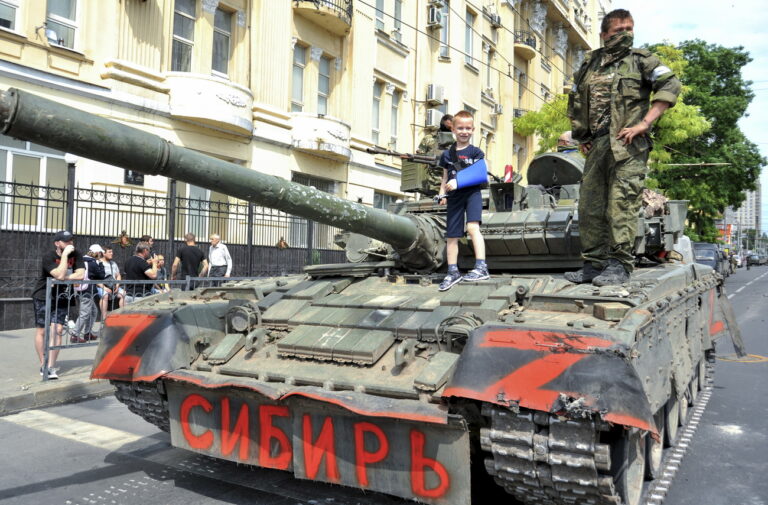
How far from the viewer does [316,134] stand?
1691 cm

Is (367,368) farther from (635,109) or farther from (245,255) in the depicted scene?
(245,255)

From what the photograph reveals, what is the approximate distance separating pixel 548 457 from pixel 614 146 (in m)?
2.43

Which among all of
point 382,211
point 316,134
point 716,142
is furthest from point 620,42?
point 716,142

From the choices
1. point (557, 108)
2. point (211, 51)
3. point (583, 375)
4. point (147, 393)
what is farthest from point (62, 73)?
point (557, 108)

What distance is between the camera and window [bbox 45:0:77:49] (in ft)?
39.5

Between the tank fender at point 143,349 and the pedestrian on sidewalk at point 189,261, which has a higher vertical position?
the pedestrian on sidewalk at point 189,261

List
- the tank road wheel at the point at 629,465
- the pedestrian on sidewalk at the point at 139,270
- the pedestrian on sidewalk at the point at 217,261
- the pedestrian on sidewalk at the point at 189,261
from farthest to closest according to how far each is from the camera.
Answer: the pedestrian on sidewalk at the point at 217,261, the pedestrian on sidewalk at the point at 189,261, the pedestrian on sidewalk at the point at 139,270, the tank road wheel at the point at 629,465

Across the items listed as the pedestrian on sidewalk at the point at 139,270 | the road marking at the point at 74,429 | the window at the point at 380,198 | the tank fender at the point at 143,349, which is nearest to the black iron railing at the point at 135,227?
the pedestrian on sidewalk at the point at 139,270

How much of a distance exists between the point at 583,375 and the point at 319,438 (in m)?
1.53

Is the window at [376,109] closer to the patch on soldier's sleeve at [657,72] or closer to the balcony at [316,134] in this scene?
the balcony at [316,134]

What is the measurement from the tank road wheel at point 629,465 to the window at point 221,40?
13464 millimetres

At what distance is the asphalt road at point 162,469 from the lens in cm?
445

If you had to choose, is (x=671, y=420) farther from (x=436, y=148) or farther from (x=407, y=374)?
(x=436, y=148)

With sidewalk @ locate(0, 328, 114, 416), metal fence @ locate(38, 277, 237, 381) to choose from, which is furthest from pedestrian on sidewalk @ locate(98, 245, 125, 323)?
sidewalk @ locate(0, 328, 114, 416)
